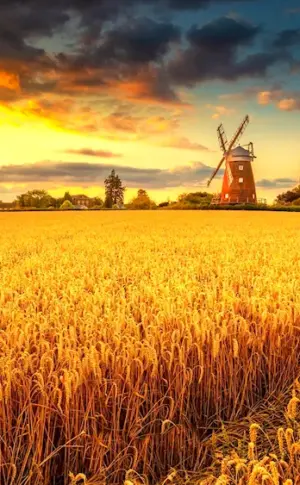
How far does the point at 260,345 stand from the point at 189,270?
351 cm

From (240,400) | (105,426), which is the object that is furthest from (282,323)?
(105,426)

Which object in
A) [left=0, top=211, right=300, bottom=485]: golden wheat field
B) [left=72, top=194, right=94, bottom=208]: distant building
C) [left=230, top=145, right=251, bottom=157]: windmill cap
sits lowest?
[left=0, top=211, right=300, bottom=485]: golden wheat field

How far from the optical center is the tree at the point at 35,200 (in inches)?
4665

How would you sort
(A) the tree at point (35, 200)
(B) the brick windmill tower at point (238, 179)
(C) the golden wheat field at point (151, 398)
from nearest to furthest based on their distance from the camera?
(C) the golden wheat field at point (151, 398) → (B) the brick windmill tower at point (238, 179) → (A) the tree at point (35, 200)

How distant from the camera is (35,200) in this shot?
120 m

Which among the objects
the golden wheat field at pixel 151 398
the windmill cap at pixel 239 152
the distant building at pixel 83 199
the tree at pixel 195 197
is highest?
the windmill cap at pixel 239 152

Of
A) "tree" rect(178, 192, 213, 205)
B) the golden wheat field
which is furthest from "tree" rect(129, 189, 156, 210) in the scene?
the golden wheat field

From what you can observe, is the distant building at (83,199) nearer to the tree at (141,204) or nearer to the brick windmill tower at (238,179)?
the tree at (141,204)

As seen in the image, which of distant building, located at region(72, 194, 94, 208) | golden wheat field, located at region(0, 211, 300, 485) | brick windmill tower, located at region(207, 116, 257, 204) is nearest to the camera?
golden wheat field, located at region(0, 211, 300, 485)

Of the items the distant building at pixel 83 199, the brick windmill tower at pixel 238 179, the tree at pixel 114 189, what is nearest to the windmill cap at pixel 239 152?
the brick windmill tower at pixel 238 179

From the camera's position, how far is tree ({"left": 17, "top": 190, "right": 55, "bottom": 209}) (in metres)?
118

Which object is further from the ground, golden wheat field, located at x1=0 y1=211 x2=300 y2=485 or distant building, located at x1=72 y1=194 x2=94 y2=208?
distant building, located at x1=72 y1=194 x2=94 y2=208

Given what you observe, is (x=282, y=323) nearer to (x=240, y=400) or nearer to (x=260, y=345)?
(x=260, y=345)

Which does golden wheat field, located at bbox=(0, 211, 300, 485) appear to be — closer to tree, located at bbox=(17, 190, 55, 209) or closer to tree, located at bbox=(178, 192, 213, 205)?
tree, located at bbox=(178, 192, 213, 205)
